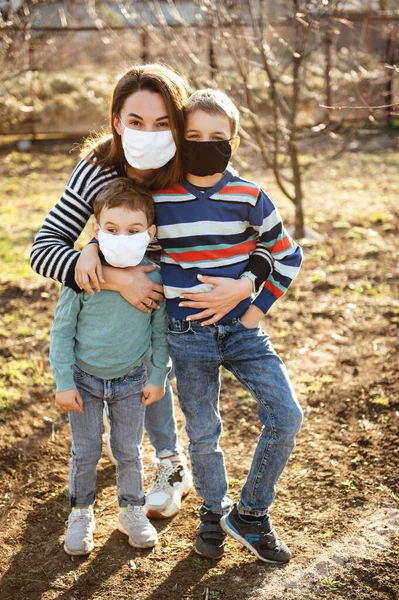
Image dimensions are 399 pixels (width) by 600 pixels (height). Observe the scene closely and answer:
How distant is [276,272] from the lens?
274cm

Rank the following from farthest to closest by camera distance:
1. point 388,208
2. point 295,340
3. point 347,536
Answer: point 388,208
point 295,340
point 347,536

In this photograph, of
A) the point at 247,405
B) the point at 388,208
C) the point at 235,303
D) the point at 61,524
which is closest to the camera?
the point at 235,303

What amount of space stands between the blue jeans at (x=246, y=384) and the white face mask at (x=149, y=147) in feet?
1.93

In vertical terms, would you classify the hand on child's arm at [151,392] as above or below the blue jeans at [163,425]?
above

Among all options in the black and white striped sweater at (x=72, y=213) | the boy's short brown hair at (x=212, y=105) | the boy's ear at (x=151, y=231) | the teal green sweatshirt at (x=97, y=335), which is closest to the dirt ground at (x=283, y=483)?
the teal green sweatshirt at (x=97, y=335)

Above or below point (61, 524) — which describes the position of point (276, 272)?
above

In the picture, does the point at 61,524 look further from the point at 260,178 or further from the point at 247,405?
the point at 260,178

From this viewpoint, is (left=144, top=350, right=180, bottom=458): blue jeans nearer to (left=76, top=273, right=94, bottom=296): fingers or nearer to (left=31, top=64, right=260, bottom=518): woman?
(left=31, top=64, right=260, bottom=518): woman

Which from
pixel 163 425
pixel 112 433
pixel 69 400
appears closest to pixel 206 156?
pixel 69 400

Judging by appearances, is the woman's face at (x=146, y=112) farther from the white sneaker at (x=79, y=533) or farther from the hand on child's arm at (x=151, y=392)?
the white sneaker at (x=79, y=533)

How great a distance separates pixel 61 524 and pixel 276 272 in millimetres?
1422

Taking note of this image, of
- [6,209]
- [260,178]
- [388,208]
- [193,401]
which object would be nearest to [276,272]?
[193,401]

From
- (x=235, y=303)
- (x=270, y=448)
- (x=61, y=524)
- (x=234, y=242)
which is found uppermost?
(x=234, y=242)

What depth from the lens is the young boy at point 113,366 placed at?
260cm
